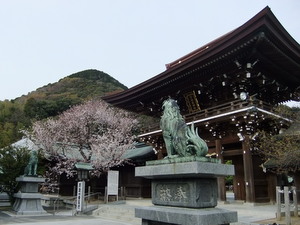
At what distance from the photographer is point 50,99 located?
233 ft

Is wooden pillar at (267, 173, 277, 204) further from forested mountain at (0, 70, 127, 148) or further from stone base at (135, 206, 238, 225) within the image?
forested mountain at (0, 70, 127, 148)

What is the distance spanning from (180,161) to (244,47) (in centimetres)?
1146

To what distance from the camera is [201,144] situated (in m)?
5.63

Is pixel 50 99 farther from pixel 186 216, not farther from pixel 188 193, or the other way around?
pixel 186 216

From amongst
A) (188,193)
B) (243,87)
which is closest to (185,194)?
(188,193)

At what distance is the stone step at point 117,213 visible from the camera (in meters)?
14.0

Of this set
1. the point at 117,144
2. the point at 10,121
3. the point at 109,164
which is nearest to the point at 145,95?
the point at 117,144

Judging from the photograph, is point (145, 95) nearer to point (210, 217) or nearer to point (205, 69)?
point (205, 69)

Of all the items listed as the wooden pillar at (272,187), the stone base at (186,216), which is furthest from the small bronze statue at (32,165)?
the wooden pillar at (272,187)

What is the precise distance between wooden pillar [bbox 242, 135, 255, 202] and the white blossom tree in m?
11.1

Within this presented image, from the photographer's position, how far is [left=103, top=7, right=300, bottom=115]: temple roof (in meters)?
14.3

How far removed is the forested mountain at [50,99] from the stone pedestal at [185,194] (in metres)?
17.1

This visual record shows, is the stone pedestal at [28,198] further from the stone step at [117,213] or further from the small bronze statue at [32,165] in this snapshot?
the stone step at [117,213]

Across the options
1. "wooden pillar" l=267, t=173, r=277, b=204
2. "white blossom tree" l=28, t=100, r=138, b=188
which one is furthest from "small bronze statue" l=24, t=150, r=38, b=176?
"wooden pillar" l=267, t=173, r=277, b=204
